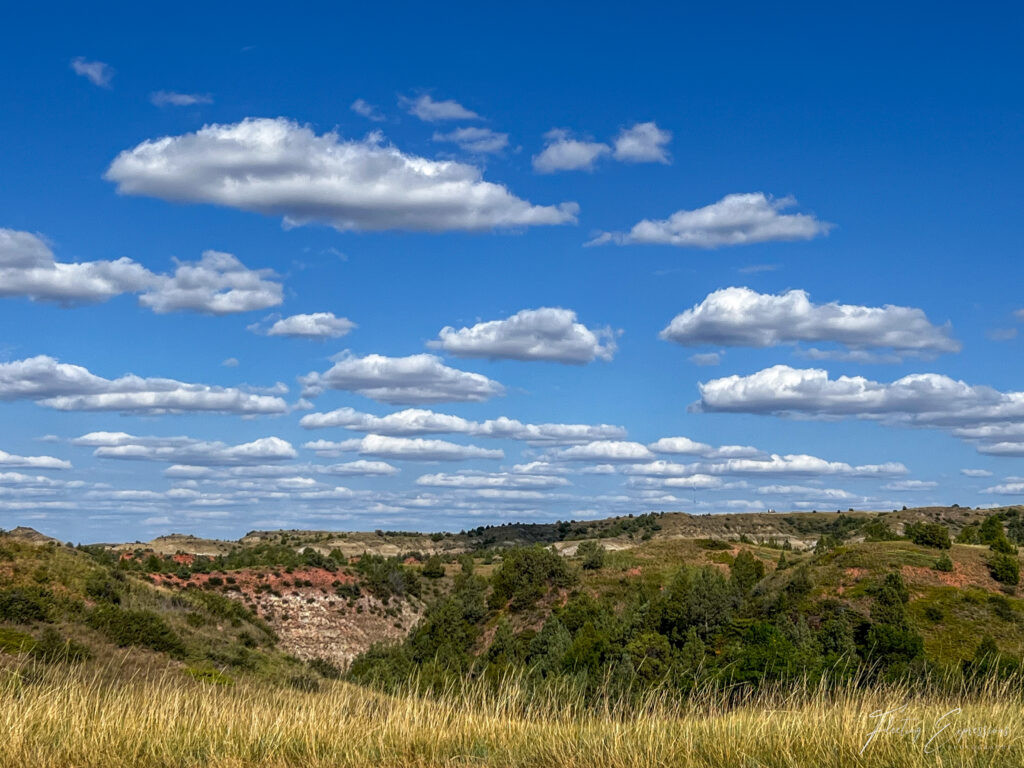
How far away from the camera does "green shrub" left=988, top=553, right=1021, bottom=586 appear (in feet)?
185

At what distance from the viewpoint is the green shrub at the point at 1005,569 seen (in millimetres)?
56406

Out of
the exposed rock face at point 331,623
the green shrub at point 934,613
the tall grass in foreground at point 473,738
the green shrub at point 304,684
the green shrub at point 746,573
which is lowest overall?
the exposed rock face at point 331,623

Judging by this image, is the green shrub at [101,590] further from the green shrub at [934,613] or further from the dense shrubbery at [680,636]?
the green shrub at [934,613]

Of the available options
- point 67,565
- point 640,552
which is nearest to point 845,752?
point 67,565

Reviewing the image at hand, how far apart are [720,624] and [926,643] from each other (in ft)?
35.2

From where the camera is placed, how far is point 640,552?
298 ft

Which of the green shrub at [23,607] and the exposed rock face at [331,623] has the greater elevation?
the green shrub at [23,607]

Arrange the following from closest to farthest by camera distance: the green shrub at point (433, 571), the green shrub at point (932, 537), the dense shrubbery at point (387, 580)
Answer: the green shrub at point (932, 537)
the dense shrubbery at point (387, 580)
the green shrub at point (433, 571)

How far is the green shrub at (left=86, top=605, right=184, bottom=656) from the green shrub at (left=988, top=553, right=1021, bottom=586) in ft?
161

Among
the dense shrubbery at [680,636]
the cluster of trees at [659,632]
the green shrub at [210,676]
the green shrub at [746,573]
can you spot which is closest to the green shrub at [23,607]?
the green shrub at [210,676]

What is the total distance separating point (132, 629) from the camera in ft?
132

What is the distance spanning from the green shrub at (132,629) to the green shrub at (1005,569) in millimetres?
49093

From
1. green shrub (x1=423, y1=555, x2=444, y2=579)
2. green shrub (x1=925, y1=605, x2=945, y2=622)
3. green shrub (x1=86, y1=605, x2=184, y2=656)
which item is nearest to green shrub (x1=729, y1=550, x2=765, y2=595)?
green shrub (x1=925, y1=605, x2=945, y2=622)

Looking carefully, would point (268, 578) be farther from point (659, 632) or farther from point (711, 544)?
point (711, 544)
